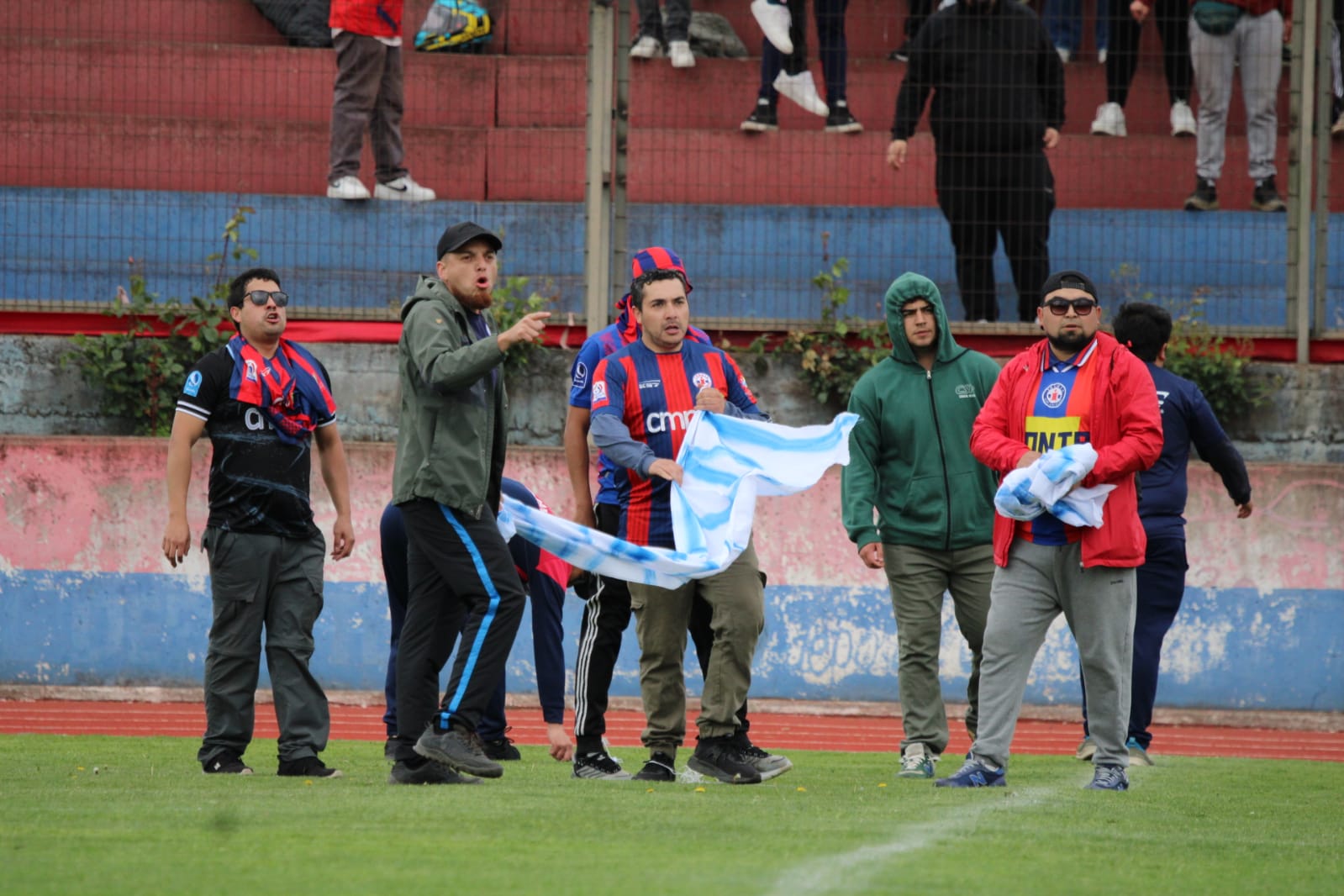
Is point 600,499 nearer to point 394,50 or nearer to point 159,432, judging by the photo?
point 159,432

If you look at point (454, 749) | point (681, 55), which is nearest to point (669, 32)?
point (681, 55)

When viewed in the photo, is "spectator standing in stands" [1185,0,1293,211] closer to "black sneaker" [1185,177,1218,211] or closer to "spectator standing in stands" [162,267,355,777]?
"black sneaker" [1185,177,1218,211]

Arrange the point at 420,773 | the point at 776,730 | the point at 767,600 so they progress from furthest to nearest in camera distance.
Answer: the point at 767,600
the point at 776,730
the point at 420,773

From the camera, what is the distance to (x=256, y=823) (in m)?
5.45

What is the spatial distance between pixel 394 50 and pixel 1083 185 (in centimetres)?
522

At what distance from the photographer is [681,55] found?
617 inches

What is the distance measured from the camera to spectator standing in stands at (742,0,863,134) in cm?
1402

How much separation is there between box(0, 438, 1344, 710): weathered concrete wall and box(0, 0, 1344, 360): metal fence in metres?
1.45

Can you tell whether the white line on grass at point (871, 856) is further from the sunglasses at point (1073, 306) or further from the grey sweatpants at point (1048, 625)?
the sunglasses at point (1073, 306)

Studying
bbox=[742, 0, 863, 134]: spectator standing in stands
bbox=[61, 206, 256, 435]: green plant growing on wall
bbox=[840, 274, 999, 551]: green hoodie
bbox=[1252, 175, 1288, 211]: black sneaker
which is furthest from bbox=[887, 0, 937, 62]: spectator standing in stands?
bbox=[840, 274, 999, 551]: green hoodie

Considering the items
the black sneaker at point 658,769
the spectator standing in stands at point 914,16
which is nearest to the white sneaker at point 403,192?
the spectator standing in stands at point 914,16

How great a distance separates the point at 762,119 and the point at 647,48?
1587 millimetres

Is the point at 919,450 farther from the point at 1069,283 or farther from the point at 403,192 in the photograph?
the point at 403,192

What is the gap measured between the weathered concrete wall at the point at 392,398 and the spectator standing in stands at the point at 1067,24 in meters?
4.02
